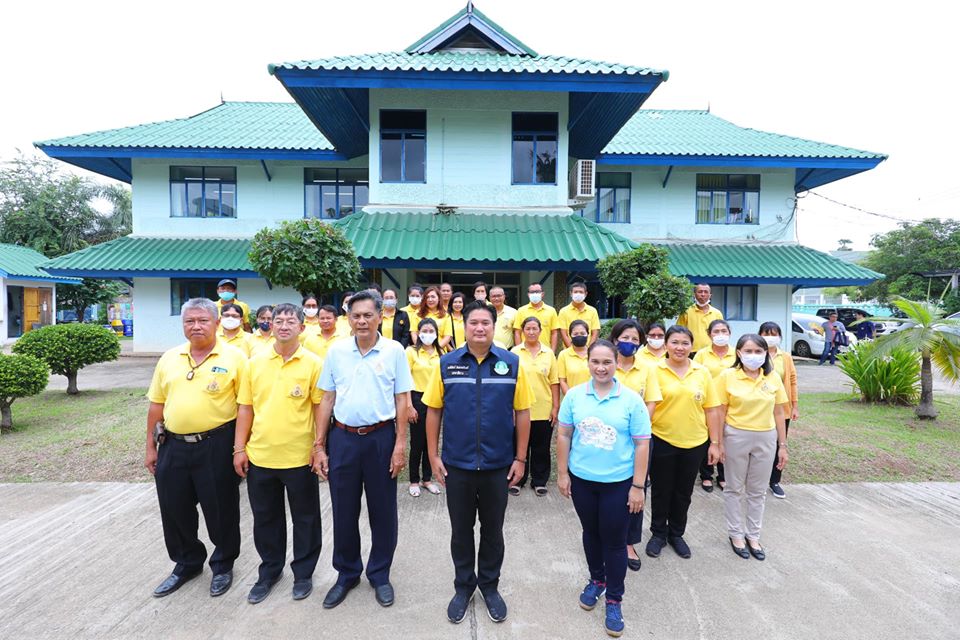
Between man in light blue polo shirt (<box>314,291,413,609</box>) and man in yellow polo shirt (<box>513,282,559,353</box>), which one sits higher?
man in yellow polo shirt (<box>513,282,559,353</box>)

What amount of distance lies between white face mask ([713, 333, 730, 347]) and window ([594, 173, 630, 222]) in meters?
11.1

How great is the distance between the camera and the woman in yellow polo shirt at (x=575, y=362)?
461cm

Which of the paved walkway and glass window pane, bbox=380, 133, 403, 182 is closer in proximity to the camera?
the paved walkway

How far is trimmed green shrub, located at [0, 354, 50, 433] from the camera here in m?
6.62

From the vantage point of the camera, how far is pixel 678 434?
11.9 ft

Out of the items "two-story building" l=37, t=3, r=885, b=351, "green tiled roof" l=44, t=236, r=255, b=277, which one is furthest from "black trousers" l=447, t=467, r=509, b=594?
"green tiled roof" l=44, t=236, r=255, b=277

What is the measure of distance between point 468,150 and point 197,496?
9099 mm

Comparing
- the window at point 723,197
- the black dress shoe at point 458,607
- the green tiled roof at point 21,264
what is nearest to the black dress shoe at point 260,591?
the black dress shoe at point 458,607

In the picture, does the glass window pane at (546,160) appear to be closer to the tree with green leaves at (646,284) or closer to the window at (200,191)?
the tree with green leaves at (646,284)

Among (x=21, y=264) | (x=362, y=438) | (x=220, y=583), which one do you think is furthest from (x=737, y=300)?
(x=21, y=264)

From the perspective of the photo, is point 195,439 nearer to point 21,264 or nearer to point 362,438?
point 362,438

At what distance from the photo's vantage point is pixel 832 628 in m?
2.93

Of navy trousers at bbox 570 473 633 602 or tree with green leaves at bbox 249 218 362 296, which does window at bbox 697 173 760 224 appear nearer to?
tree with green leaves at bbox 249 218 362 296

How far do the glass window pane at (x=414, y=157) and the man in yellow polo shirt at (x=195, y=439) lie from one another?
8237 millimetres
